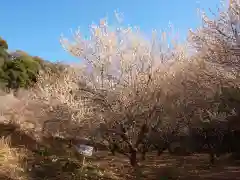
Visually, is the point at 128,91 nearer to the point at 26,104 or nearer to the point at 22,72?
the point at 26,104

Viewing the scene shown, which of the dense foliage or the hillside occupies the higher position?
the dense foliage

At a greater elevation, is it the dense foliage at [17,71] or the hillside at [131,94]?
the dense foliage at [17,71]

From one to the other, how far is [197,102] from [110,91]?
150 inches

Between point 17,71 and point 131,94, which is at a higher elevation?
point 17,71

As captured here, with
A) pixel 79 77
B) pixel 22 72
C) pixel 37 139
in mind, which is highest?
pixel 22 72

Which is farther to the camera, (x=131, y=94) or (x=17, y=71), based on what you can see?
(x=17, y=71)

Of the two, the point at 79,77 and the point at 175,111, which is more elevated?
the point at 79,77

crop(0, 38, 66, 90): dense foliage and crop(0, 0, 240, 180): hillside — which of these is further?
crop(0, 38, 66, 90): dense foliage

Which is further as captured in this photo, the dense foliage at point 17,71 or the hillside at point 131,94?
the dense foliage at point 17,71

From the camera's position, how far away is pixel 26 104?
73.4 ft

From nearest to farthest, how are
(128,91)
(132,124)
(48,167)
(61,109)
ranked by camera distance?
(48,167) → (128,91) → (132,124) → (61,109)

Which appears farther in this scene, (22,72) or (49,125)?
(22,72)

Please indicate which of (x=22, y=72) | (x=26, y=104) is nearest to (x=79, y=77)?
(x=26, y=104)

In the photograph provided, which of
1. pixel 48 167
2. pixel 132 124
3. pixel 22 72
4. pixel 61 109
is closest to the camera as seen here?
pixel 48 167
